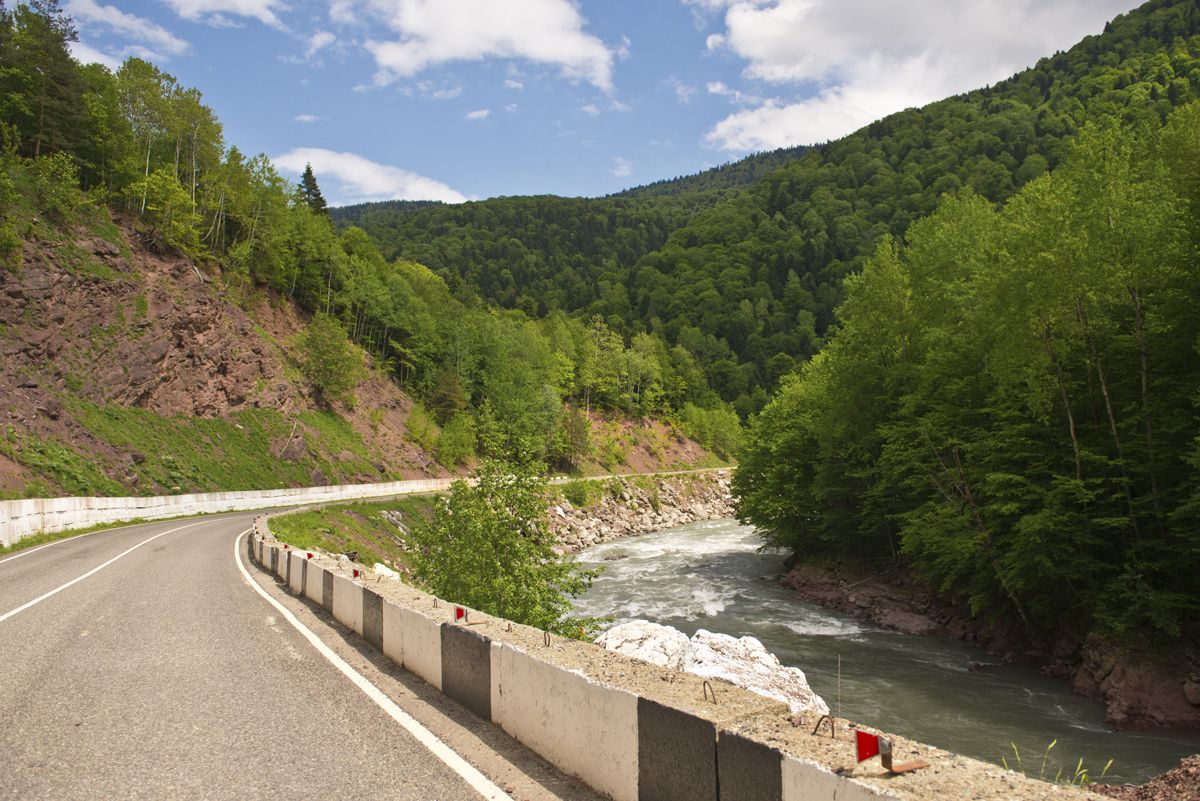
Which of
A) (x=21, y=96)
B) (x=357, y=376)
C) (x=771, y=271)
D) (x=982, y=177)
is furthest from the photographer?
(x=771, y=271)

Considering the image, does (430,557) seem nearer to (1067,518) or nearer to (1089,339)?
(1067,518)

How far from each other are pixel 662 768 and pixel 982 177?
5524 inches

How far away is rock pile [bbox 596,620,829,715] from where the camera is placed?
12.3 m

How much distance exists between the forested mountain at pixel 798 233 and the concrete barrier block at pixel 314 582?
118209 mm

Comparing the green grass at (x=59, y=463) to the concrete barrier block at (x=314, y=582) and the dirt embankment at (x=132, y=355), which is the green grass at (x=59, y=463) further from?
the concrete barrier block at (x=314, y=582)

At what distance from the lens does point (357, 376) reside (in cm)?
6125

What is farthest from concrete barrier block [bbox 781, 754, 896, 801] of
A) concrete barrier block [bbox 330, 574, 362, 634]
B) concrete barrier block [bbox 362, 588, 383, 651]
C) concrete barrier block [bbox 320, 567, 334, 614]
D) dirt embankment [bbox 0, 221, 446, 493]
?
dirt embankment [bbox 0, 221, 446, 493]

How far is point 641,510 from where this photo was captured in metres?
63.6

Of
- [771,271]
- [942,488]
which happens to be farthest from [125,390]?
[771,271]

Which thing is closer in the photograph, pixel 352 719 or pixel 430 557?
pixel 352 719

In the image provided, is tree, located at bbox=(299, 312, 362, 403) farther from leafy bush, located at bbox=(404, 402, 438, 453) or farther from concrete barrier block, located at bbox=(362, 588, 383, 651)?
concrete barrier block, located at bbox=(362, 588, 383, 651)

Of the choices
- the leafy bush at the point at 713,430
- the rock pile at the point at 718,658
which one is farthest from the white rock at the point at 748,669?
the leafy bush at the point at 713,430

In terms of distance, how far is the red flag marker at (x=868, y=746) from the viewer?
3.15 metres

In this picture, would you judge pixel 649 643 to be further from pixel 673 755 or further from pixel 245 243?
pixel 245 243
